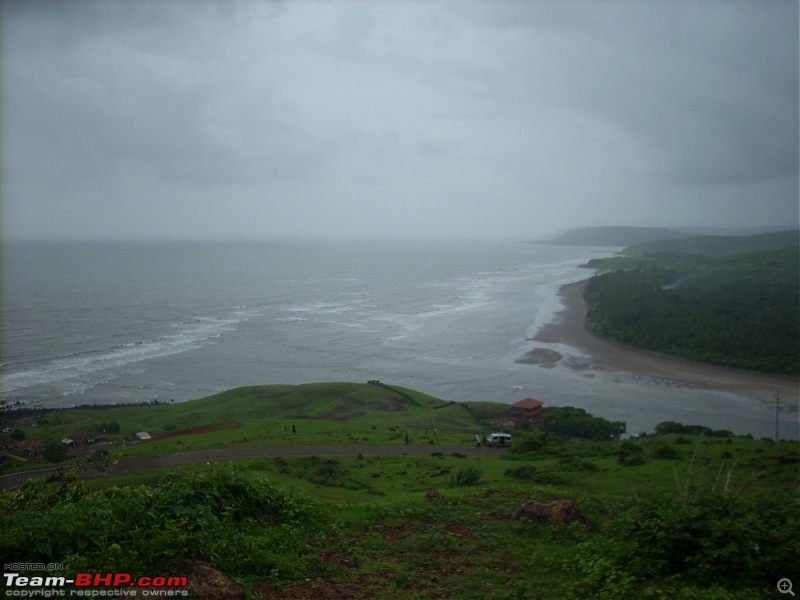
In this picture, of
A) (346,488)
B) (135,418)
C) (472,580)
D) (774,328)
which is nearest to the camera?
(472,580)

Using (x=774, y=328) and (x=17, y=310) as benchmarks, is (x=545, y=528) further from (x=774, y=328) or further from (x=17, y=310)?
(x=17, y=310)

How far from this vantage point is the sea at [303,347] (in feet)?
162

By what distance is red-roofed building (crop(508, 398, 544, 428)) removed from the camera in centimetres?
4006

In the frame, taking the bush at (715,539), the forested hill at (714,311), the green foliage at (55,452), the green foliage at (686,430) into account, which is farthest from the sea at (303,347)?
the bush at (715,539)

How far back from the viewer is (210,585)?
7.23 meters

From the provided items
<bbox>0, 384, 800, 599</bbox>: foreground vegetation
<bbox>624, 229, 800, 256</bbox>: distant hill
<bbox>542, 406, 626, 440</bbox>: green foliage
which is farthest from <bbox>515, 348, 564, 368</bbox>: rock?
<bbox>624, 229, 800, 256</bbox>: distant hill

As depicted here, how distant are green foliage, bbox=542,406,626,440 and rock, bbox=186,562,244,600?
32.8 meters

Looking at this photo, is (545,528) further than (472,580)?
Yes

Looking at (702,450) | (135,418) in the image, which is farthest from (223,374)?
(702,450)

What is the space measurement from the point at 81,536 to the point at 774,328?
74749 millimetres

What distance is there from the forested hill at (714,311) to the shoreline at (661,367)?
175 cm

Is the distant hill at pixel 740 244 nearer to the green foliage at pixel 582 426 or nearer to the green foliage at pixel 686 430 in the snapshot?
the green foliage at pixel 686 430

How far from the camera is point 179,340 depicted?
69.6 metres

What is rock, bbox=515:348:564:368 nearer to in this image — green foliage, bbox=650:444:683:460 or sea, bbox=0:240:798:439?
sea, bbox=0:240:798:439
